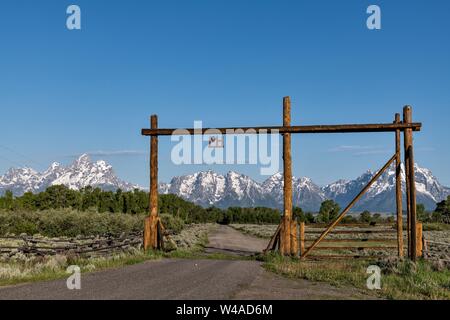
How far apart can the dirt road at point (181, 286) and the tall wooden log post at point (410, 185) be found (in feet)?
20.0

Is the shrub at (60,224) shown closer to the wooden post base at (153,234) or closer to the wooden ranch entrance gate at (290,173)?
the wooden post base at (153,234)

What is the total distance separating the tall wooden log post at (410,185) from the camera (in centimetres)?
1836

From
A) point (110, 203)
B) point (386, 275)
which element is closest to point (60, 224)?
point (386, 275)

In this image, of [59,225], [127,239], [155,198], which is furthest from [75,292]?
[59,225]

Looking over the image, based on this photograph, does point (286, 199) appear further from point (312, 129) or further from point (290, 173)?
point (312, 129)

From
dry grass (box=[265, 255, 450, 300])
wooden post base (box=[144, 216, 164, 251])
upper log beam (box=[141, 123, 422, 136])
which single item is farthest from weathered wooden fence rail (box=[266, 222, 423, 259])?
wooden post base (box=[144, 216, 164, 251])

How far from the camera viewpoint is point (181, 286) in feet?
39.6

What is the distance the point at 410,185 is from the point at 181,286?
34.8 ft

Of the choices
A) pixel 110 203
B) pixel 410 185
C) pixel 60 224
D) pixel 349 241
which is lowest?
pixel 60 224

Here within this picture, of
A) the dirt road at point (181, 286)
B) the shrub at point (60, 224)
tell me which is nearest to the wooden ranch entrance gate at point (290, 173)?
the dirt road at point (181, 286)
